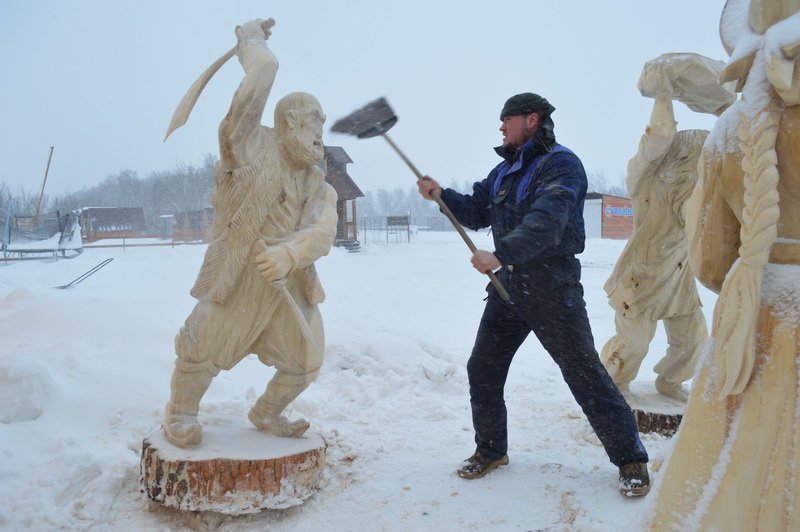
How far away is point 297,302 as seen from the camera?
304 cm

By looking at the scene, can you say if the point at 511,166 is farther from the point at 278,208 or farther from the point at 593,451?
the point at 593,451

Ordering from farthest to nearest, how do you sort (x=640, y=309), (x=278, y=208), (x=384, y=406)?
(x=384, y=406), (x=640, y=309), (x=278, y=208)

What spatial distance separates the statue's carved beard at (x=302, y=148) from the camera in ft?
9.62

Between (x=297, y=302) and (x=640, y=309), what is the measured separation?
2208 mm

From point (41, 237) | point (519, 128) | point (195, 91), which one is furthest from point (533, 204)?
point (41, 237)

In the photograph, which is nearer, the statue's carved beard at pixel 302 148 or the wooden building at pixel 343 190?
the statue's carved beard at pixel 302 148

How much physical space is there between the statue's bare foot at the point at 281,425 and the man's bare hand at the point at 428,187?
1375mm

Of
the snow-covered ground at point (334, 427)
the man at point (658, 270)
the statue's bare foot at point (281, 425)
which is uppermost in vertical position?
the man at point (658, 270)

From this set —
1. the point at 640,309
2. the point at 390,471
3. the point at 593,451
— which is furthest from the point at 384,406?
the point at 640,309

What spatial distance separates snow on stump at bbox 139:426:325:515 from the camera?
8.69 ft

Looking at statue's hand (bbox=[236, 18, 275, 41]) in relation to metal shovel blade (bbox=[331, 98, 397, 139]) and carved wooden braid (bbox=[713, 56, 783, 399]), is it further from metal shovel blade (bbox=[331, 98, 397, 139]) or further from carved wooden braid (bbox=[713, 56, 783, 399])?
carved wooden braid (bbox=[713, 56, 783, 399])

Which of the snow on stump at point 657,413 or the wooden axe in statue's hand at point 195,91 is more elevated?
the wooden axe in statue's hand at point 195,91

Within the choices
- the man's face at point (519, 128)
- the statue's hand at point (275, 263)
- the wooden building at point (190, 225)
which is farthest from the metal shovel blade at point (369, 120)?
the wooden building at point (190, 225)

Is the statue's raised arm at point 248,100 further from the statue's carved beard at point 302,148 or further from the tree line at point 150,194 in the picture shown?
the tree line at point 150,194
